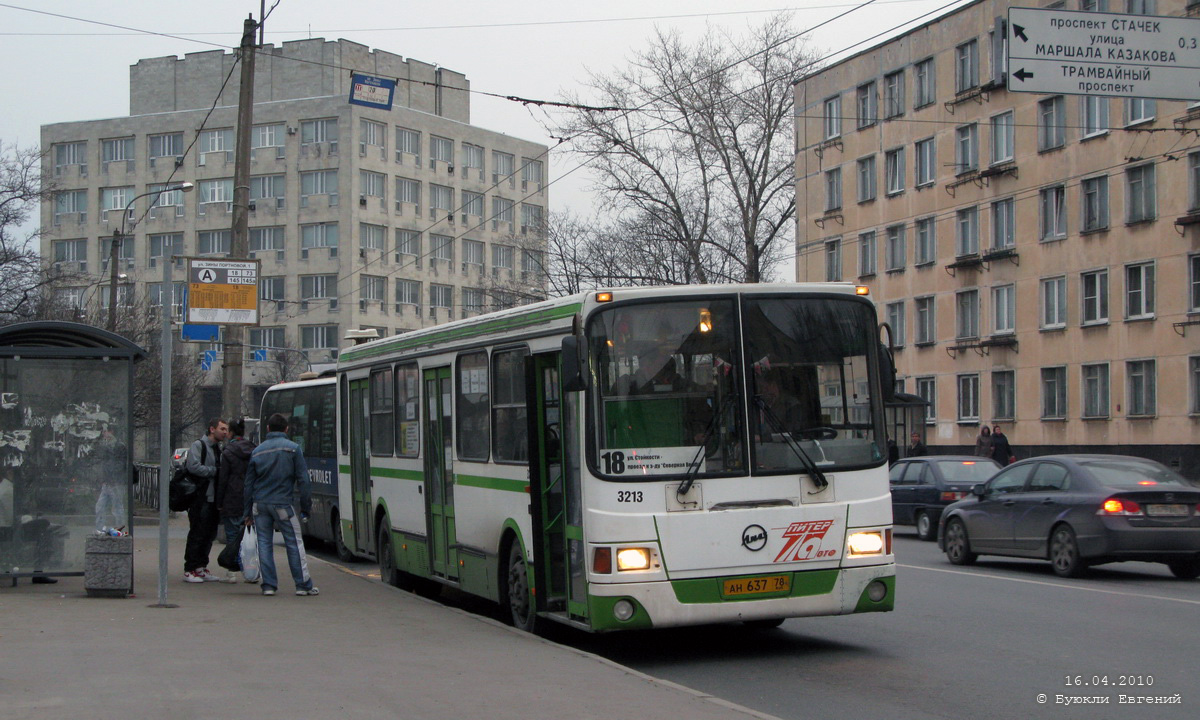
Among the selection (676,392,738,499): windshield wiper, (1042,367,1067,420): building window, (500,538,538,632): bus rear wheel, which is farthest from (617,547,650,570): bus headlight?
(1042,367,1067,420): building window

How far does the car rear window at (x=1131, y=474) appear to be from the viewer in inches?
618

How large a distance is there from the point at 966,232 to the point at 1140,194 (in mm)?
8597

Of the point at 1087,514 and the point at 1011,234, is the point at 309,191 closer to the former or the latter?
the point at 1011,234

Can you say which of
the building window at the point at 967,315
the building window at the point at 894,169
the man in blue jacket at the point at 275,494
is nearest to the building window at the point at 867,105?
the building window at the point at 894,169

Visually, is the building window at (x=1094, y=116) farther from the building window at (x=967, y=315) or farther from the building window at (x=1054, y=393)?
the building window at (x=967, y=315)

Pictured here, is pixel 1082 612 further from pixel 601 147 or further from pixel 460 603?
pixel 601 147

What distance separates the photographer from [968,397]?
156 ft

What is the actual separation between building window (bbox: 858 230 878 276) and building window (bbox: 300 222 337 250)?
126ft

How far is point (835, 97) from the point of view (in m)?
54.8

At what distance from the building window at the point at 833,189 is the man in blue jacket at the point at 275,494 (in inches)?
1698

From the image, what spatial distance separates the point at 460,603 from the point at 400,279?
233ft

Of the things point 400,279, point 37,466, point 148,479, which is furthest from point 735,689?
point 400,279

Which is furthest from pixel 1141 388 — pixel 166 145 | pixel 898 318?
pixel 166 145

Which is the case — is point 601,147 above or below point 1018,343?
above
